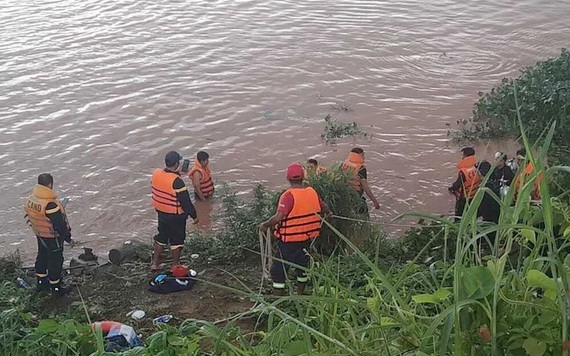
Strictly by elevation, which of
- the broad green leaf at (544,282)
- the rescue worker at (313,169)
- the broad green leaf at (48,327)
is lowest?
the rescue worker at (313,169)

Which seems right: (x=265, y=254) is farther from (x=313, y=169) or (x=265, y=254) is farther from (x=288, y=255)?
(x=313, y=169)

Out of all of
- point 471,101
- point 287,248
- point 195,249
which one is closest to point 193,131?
point 195,249

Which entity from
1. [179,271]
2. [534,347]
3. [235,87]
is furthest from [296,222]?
[235,87]

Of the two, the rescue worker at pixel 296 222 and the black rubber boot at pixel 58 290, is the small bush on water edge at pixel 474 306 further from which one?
the black rubber boot at pixel 58 290

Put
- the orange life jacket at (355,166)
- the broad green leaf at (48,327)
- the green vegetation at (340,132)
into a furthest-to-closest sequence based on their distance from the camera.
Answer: the green vegetation at (340,132) < the orange life jacket at (355,166) < the broad green leaf at (48,327)

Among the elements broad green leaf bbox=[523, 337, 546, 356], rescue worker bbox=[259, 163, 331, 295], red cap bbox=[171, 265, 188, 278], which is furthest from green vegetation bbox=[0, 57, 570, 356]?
red cap bbox=[171, 265, 188, 278]

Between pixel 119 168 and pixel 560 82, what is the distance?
678cm

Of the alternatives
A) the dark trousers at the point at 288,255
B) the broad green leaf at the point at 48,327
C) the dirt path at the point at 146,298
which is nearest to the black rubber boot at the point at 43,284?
the dirt path at the point at 146,298

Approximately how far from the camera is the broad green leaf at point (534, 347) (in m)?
1.63

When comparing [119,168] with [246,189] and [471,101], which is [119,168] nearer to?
[246,189]

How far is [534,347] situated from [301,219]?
524 centimetres

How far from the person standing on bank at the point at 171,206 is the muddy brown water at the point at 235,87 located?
1.62 metres

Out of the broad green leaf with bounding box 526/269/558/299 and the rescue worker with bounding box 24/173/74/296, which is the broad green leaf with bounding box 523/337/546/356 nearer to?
the broad green leaf with bounding box 526/269/558/299

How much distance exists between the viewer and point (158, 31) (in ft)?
55.8
